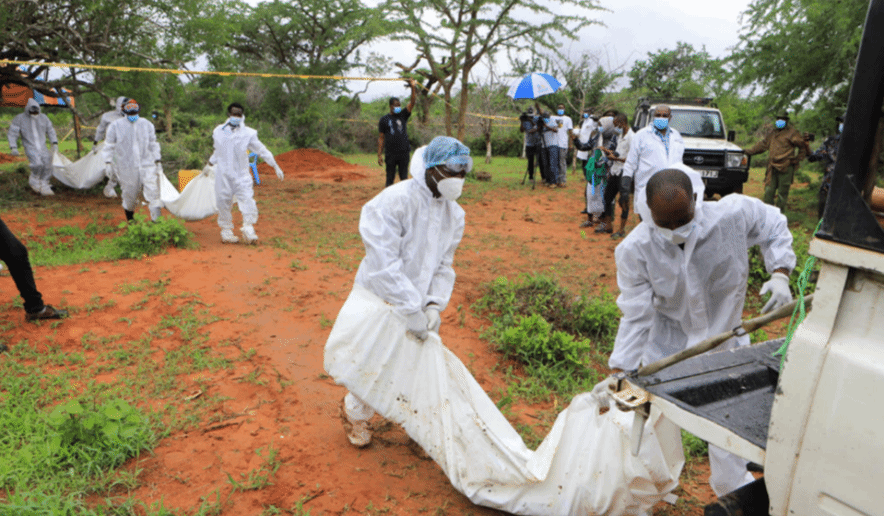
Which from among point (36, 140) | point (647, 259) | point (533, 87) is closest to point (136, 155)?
point (36, 140)

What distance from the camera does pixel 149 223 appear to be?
21.8 feet

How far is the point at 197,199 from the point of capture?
23.9 ft

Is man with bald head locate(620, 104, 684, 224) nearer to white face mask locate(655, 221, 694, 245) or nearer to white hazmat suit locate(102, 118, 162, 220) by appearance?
white face mask locate(655, 221, 694, 245)

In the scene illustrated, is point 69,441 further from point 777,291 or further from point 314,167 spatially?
point 314,167

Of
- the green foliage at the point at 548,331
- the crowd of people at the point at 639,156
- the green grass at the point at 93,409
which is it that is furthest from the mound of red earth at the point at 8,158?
the green foliage at the point at 548,331

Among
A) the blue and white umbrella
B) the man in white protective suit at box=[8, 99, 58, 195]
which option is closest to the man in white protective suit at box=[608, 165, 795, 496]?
the blue and white umbrella

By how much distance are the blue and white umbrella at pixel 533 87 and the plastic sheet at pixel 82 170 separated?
25.9 ft

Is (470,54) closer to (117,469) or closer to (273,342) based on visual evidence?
(273,342)

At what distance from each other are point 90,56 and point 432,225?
943cm

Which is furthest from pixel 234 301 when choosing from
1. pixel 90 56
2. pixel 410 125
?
pixel 410 125

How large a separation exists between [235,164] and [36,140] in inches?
212

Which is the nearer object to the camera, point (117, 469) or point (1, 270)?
point (117, 469)

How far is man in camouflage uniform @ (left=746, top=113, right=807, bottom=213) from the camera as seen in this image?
28.6 ft

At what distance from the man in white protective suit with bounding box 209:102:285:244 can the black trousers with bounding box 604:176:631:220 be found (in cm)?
446
